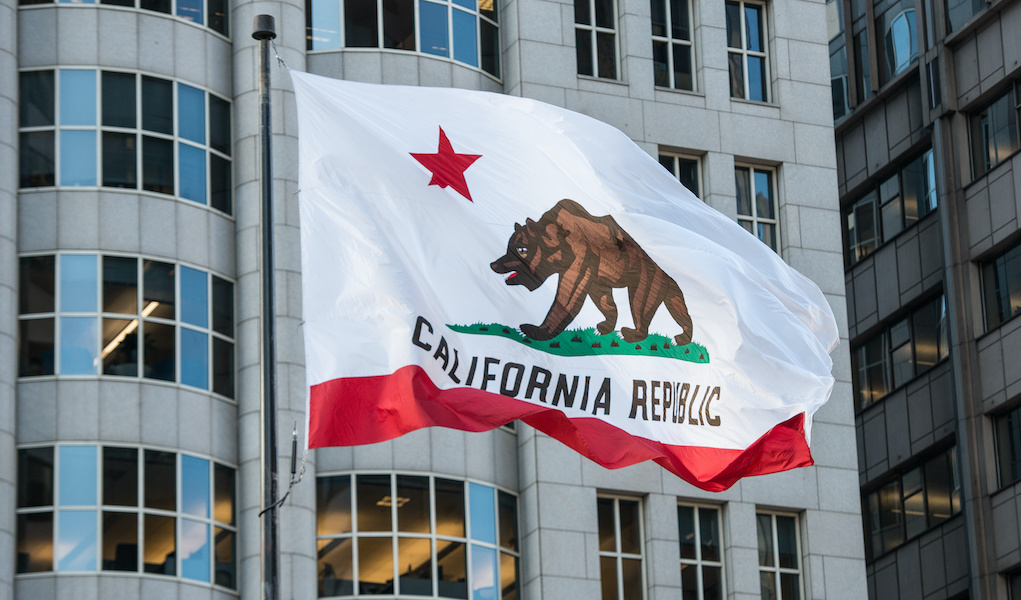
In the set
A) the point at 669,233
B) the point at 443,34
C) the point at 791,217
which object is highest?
the point at 443,34

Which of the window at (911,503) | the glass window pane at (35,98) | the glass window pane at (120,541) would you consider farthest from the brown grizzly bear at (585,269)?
the window at (911,503)

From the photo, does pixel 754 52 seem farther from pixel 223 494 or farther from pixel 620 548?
pixel 223 494

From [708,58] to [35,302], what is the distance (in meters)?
16.8

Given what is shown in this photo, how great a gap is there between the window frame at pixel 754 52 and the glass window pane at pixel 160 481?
16.7 meters

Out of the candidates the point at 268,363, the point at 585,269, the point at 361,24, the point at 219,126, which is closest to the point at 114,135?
the point at 219,126

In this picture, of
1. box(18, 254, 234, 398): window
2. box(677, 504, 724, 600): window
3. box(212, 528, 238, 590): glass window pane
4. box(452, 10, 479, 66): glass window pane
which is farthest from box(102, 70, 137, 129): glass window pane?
box(677, 504, 724, 600): window

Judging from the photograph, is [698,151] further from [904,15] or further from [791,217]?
[904,15]

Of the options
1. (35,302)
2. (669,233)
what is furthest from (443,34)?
(669,233)

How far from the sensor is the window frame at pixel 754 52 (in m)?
46.7

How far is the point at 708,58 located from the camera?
150ft

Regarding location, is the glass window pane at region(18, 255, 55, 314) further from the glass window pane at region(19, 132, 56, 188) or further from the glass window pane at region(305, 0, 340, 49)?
the glass window pane at region(305, 0, 340, 49)

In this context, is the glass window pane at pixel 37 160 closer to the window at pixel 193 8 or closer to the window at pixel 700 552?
the window at pixel 193 8

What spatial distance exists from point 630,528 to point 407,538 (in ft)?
18.6

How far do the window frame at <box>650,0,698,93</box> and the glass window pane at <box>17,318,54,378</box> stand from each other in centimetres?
1547
